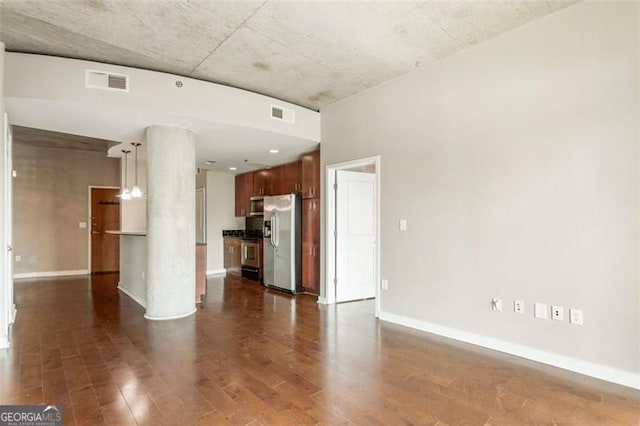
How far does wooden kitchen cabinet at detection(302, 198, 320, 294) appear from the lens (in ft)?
18.8

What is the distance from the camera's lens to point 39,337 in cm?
363

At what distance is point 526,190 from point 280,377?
270 centimetres

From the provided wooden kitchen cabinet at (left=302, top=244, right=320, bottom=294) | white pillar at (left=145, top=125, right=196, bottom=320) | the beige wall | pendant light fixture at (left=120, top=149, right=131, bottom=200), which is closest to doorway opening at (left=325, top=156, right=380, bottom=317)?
wooden kitchen cabinet at (left=302, top=244, right=320, bottom=294)

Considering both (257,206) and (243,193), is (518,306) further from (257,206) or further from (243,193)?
(243,193)

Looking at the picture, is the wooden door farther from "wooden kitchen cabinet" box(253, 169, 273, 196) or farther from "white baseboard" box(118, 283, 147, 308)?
"wooden kitchen cabinet" box(253, 169, 273, 196)

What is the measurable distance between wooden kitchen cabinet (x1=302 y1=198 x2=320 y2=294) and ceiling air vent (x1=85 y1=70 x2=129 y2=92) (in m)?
3.12

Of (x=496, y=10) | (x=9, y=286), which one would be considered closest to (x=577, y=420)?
(x=496, y=10)

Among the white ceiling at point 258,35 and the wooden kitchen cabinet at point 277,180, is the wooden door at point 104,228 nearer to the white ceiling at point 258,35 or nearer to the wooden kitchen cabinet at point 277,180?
the wooden kitchen cabinet at point 277,180

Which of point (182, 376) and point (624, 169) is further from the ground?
point (624, 169)

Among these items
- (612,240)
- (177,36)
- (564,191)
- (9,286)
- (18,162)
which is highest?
(177,36)

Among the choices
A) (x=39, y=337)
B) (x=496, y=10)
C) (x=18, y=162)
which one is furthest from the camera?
(x=18, y=162)

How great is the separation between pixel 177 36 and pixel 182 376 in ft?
9.92

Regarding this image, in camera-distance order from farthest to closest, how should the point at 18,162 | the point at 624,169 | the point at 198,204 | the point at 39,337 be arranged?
the point at 198,204 → the point at 18,162 → the point at 39,337 → the point at 624,169

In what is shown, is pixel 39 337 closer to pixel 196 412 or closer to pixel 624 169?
pixel 196 412
